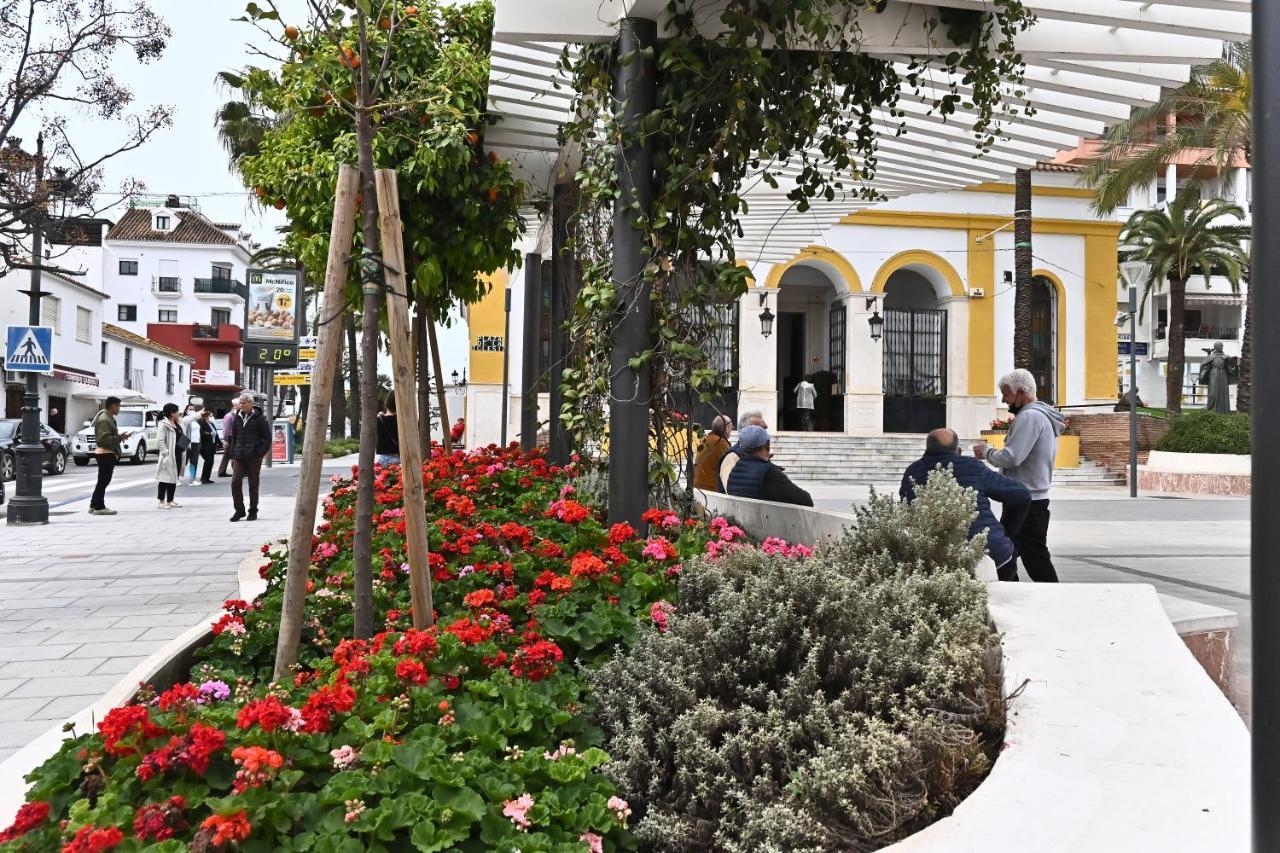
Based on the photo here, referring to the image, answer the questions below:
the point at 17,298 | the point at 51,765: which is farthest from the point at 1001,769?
the point at 17,298

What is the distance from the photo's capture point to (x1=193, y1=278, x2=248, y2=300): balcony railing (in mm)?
63156

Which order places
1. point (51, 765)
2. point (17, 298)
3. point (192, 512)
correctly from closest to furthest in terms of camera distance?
point (51, 765) < point (192, 512) < point (17, 298)

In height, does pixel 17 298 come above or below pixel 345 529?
above

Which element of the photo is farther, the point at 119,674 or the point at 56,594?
the point at 56,594

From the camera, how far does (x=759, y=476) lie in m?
5.98

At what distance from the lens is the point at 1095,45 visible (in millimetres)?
5094

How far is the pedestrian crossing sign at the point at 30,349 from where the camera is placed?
12078mm

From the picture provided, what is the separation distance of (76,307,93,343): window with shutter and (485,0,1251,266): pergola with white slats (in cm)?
3942

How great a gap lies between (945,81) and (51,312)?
3978 centimetres

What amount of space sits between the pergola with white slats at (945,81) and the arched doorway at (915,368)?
15.3 m

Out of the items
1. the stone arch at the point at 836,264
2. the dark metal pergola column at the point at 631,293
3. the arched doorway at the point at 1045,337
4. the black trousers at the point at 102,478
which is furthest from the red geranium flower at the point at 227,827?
the arched doorway at the point at 1045,337

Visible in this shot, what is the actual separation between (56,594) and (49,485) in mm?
15493

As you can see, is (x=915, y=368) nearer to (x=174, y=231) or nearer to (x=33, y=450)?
(x=33, y=450)

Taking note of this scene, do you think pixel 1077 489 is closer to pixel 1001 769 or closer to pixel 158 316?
pixel 1001 769
